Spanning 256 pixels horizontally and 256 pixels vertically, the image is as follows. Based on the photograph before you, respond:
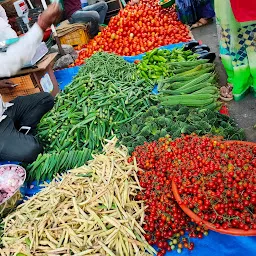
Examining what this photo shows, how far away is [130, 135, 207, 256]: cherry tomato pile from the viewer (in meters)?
2.27

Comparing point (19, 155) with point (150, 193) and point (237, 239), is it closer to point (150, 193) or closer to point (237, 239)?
point (150, 193)

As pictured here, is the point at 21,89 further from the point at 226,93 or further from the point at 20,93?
the point at 226,93

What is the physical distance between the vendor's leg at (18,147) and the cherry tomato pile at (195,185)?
1.46 metres

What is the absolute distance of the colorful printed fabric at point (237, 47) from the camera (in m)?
3.51

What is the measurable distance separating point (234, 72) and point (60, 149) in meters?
2.29

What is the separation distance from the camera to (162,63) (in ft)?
15.1

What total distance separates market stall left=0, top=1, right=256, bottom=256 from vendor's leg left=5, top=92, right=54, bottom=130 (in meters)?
0.42

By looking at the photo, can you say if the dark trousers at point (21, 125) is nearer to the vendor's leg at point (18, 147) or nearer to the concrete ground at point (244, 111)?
the vendor's leg at point (18, 147)

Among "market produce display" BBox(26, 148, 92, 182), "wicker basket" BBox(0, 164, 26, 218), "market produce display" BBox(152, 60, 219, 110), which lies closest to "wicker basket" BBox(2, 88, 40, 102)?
"market produce display" BBox(26, 148, 92, 182)

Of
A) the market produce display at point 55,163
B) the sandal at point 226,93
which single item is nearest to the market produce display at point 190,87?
the sandal at point 226,93

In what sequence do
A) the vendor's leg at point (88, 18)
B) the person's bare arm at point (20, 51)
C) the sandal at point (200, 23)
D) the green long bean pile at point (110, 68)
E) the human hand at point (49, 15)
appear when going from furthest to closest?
the vendor's leg at point (88, 18), the sandal at point (200, 23), the green long bean pile at point (110, 68), the person's bare arm at point (20, 51), the human hand at point (49, 15)

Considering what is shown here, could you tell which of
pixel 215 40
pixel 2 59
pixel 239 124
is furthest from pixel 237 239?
pixel 215 40

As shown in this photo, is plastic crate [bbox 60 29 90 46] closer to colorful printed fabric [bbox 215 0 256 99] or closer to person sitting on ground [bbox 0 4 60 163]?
person sitting on ground [bbox 0 4 60 163]

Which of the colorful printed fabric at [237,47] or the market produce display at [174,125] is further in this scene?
the colorful printed fabric at [237,47]
